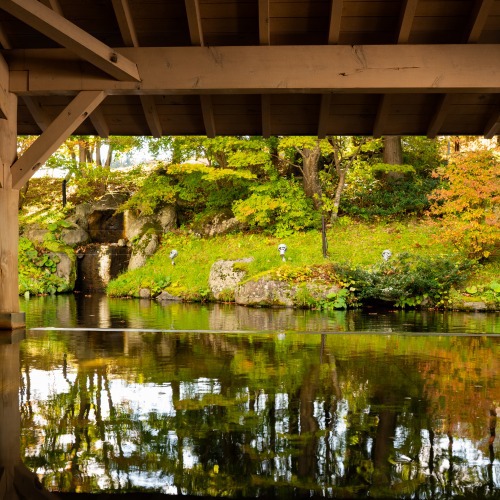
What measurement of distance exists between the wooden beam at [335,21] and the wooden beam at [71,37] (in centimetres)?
215

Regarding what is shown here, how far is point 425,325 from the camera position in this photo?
9391mm

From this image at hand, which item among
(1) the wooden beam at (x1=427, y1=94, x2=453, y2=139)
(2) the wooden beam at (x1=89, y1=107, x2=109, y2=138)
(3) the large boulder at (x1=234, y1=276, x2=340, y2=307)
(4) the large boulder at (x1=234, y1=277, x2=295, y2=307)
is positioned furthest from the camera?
(4) the large boulder at (x1=234, y1=277, x2=295, y2=307)

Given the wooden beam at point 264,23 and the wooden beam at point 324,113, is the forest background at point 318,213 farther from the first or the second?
the wooden beam at point 264,23

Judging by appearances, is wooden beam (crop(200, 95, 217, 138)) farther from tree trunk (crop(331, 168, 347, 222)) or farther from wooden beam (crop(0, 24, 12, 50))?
tree trunk (crop(331, 168, 347, 222))

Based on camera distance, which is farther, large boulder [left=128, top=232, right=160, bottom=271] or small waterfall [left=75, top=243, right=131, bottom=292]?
small waterfall [left=75, top=243, right=131, bottom=292]

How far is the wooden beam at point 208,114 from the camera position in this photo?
8.02 m

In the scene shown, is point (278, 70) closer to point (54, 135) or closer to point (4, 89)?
point (54, 135)

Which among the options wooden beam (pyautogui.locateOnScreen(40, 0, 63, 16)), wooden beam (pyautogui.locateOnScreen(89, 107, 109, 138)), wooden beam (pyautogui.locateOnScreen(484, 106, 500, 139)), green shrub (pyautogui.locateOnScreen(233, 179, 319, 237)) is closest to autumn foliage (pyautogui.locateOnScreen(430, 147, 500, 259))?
green shrub (pyautogui.locateOnScreen(233, 179, 319, 237))

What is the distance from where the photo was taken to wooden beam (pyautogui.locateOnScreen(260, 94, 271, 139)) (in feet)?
26.4

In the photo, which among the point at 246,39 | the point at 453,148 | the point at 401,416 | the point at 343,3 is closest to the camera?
the point at 401,416

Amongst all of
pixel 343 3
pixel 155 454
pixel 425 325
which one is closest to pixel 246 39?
pixel 343 3

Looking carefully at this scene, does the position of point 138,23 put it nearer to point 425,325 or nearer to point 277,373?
point 277,373

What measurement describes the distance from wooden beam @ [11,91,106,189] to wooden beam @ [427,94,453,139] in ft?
13.5

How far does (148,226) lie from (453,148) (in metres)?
11.5
